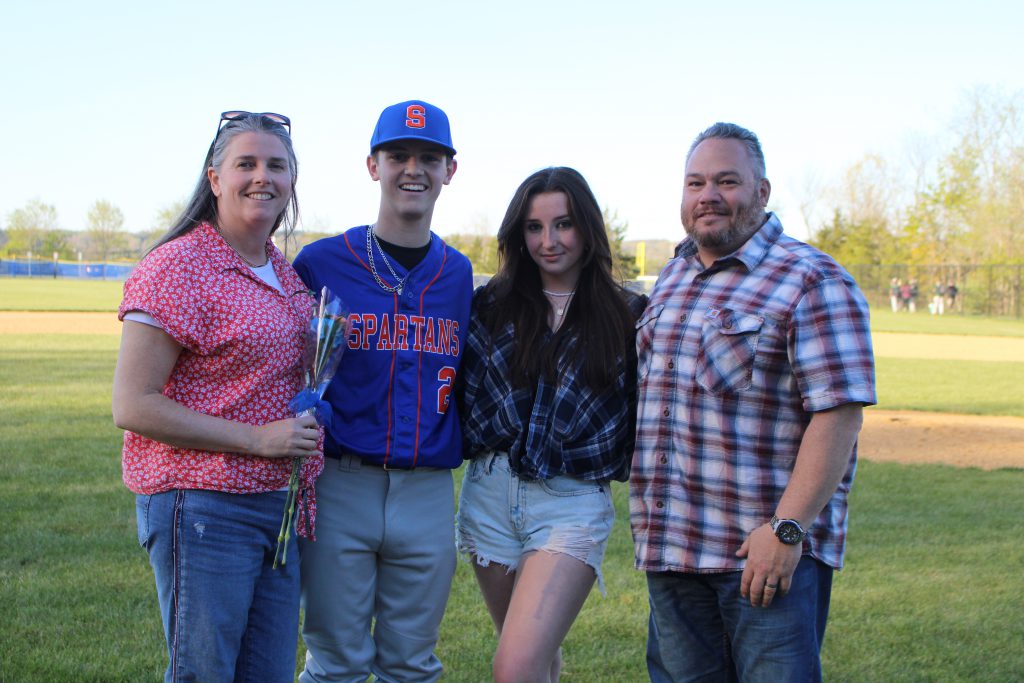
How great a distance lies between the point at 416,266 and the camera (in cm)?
346

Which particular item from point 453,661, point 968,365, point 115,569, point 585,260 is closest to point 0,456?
point 115,569

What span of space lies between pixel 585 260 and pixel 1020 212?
5940cm

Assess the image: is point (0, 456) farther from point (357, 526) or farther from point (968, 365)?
point (968, 365)

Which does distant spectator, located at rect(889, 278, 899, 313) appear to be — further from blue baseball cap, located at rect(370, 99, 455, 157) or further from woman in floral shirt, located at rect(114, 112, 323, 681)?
woman in floral shirt, located at rect(114, 112, 323, 681)

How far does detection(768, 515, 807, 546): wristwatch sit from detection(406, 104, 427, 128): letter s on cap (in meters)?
1.82

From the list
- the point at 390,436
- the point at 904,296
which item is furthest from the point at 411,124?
the point at 904,296

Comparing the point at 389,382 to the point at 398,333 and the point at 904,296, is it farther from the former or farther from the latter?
the point at 904,296

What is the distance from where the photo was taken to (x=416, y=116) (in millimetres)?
3361

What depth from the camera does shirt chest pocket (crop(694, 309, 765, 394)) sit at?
272 centimetres

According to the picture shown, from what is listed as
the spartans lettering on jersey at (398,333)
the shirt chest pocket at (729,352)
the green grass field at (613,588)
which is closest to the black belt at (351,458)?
the spartans lettering on jersey at (398,333)

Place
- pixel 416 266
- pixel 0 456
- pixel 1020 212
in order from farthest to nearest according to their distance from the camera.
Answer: pixel 1020 212, pixel 0 456, pixel 416 266

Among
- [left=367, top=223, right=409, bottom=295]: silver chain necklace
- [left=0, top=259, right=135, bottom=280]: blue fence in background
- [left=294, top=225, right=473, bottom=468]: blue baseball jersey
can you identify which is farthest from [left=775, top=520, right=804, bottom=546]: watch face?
[left=0, top=259, right=135, bottom=280]: blue fence in background

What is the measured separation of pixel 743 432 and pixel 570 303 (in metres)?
0.94

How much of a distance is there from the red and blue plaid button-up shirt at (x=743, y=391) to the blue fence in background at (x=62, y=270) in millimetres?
82842
